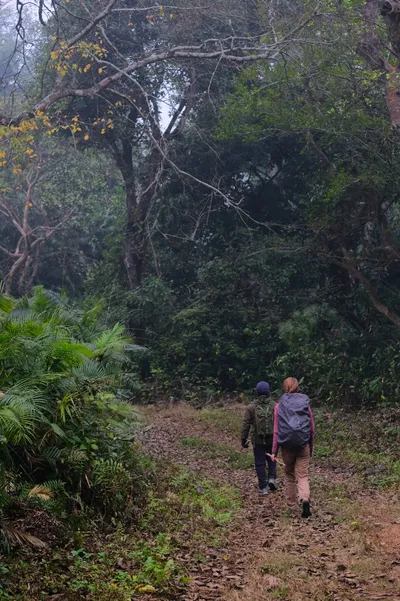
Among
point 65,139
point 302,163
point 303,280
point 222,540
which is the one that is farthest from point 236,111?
point 222,540

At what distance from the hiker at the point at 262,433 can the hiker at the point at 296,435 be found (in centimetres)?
95

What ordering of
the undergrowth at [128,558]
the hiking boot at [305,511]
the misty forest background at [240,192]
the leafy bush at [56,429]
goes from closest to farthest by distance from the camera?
the undergrowth at [128,558] < the leafy bush at [56,429] < the hiking boot at [305,511] < the misty forest background at [240,192]

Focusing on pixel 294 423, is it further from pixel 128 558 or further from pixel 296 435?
pixel 128 558

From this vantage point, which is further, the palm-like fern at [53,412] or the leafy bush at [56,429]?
the palm-like fern at [53,412]

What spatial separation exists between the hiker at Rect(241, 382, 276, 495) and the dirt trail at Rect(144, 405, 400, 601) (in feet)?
0.75

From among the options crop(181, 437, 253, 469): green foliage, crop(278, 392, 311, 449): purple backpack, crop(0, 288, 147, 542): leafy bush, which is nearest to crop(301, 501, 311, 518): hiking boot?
crop(278, 392, 311, 449): purple backpack

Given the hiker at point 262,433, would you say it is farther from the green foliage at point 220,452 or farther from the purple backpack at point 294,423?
the green foliage at point 220,452

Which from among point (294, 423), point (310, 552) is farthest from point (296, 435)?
point (310, 552)

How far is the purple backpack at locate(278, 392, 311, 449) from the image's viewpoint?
870 cm

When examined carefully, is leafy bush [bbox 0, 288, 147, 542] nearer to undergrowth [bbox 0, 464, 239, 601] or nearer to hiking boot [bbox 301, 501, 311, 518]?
undergrowth [bbox 0, 464, 239, 601]

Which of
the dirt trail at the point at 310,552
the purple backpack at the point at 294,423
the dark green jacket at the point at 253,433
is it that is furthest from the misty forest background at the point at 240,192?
the purple backpack at the point at 294,423

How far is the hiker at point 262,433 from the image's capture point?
998 cm

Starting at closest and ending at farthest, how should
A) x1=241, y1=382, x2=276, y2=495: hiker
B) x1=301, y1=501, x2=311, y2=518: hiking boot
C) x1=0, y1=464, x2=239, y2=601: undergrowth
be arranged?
x1=0, y1=464, x2=239, y2=601: undergrowth
x1=301, y1=501, x2=311, y2=518: hiking boot
x1=241, y1=382, x2=276, y2=495: hiker

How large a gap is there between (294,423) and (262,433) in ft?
4.23
